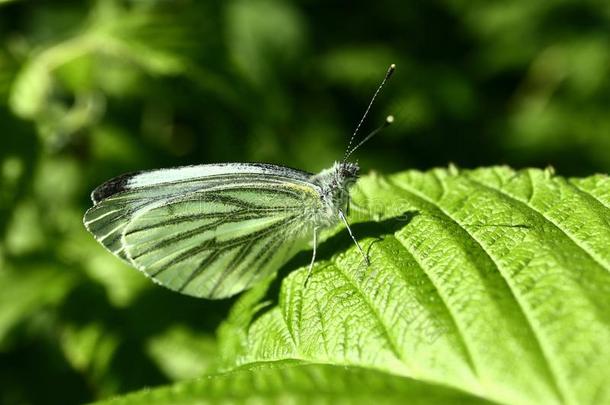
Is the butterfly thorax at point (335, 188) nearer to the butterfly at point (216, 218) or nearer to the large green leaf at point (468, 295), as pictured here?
the butterfly at point (216, 218)

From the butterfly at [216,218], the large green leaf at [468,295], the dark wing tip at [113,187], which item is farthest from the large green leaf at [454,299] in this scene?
the dark wing tip at [113,187]

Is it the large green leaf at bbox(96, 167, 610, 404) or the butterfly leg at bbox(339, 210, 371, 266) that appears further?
the butterfly leg at bbox(339, 210, 371, 266)

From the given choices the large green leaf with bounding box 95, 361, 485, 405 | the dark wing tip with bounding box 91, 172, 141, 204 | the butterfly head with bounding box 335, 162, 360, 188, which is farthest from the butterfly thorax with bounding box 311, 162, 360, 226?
the large green leaf with bounding box 95, 361, 485, 405

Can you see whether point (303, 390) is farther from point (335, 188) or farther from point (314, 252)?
point (335, 188)

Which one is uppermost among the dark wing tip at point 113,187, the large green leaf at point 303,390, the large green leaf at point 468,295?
the dark wing tip at point 113,187

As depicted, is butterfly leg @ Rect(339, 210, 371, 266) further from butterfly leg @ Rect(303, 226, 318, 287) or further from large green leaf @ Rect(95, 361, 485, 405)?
large green leaf @ Rect(95, 361, 485, 405)

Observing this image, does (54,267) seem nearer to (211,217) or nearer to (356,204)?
(211,217)
